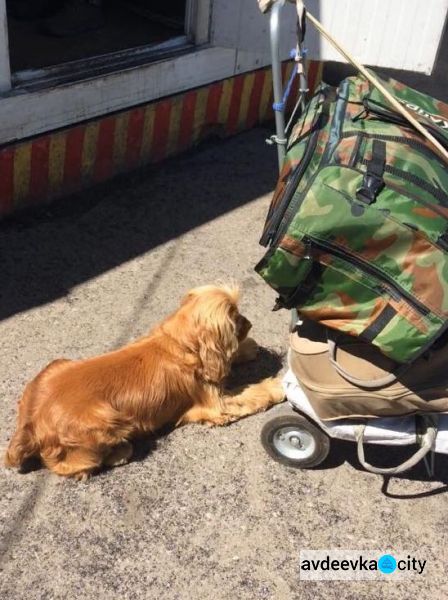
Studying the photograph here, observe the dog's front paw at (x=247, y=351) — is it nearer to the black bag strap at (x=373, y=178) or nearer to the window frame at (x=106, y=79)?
the black bag strap at (x=373, y=178)

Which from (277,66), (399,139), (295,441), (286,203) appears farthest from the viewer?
(295,441)

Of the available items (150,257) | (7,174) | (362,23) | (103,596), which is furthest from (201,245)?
(103,596)

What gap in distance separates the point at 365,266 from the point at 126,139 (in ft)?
11.6

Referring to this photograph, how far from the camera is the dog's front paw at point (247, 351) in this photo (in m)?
3.91

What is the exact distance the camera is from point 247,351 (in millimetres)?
3938

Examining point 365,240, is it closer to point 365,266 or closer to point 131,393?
point 365,266

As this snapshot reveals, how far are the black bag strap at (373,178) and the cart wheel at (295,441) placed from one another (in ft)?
3.86

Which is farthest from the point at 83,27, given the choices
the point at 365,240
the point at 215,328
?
the point at 365,240

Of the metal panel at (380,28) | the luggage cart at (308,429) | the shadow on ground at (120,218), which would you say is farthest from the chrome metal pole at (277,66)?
the metal panel at (380,28)

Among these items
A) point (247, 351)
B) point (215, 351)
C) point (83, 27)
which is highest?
point (83, 27)

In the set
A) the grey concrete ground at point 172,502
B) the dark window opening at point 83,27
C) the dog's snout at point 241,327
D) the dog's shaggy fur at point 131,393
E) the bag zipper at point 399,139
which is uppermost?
the bag zipper at point 399,139

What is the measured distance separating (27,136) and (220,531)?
317 centimetres

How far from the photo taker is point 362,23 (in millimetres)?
5039

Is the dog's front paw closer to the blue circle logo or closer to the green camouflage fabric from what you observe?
the green camouflage fabric
